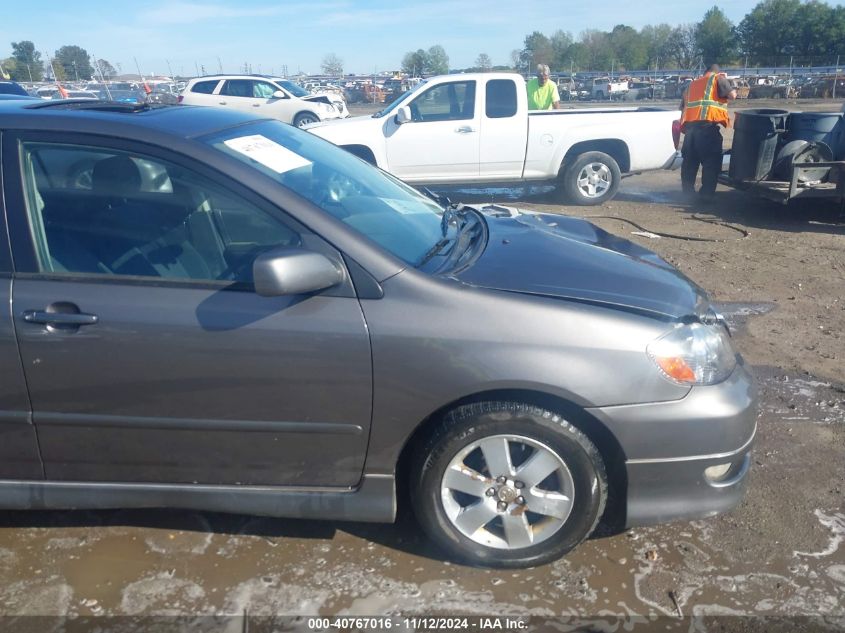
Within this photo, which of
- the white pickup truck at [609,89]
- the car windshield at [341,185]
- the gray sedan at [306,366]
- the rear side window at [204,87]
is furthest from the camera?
the white pickup truck at [609,89]

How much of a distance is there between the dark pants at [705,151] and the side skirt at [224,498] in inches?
339

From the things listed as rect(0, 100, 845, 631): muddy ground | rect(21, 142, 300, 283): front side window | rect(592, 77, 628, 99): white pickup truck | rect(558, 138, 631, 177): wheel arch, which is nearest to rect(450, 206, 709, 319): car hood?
rect(21, 142, 300, 283): front side window

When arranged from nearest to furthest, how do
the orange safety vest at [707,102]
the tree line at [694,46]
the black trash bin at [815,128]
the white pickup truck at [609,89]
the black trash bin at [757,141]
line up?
1. the black trash bin at [815,128]
2. the black trash bin at [757,141]
3. the orange safety vest at [707,102]
4. the white pickup truck at [609,89]
5. the tree line at [694,46]

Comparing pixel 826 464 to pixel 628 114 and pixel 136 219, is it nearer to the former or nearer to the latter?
pixel 136 219

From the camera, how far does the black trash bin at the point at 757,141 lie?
911 cm

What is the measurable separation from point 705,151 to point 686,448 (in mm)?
8209

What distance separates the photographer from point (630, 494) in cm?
280

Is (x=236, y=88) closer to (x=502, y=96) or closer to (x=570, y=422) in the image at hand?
(x=502, y=96)

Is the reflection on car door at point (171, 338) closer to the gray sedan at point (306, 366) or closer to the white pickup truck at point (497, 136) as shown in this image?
the gray sedan at point (306, 366)

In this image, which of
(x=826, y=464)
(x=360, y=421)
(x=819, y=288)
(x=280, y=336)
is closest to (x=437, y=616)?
(x=360, y=421)

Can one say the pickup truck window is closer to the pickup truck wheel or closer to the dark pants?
the pickup truck wheel

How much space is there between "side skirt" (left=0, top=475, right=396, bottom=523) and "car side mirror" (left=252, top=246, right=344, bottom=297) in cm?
78

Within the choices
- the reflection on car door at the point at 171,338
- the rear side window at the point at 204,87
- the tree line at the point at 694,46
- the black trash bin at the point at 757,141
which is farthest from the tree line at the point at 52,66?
the reflection on car door at the point at 171,338

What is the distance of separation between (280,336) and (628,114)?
878cm
